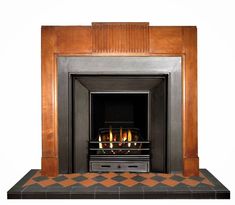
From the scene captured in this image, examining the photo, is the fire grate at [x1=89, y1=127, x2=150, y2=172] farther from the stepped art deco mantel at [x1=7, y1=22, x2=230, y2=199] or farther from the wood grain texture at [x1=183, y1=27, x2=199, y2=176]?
the wood grain texture at [x1=183, y1=27, x2=199, y2=176]

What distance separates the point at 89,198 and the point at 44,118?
1.15 meters

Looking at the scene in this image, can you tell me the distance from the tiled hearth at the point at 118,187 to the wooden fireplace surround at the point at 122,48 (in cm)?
24

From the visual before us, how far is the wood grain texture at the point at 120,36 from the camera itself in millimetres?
3438

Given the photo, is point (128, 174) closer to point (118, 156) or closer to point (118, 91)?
point (118, 156)

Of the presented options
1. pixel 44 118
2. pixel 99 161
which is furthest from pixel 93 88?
pixel 99 161

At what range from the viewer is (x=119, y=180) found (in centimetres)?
325

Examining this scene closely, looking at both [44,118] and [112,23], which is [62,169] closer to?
[44,118]

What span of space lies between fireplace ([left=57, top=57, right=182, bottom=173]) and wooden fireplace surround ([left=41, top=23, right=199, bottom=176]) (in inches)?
3.4

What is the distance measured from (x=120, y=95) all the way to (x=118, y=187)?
1.26 m

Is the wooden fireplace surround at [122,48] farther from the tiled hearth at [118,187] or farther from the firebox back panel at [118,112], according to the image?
the firebox back panel at [118,112]

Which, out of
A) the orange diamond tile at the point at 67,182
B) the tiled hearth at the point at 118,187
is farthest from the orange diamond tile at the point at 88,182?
the orange diamond tile at the point at 67,182

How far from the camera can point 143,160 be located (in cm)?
360

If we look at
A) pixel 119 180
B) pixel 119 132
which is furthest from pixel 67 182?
pixel 119 132

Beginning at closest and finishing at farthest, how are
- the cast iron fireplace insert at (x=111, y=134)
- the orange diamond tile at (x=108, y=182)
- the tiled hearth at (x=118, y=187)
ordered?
the tiled hearth at (x=118, y=187) → the orange diamond tile at (x=108, y=182) → the cast iron fireplace insert at (x=111, y=134)
